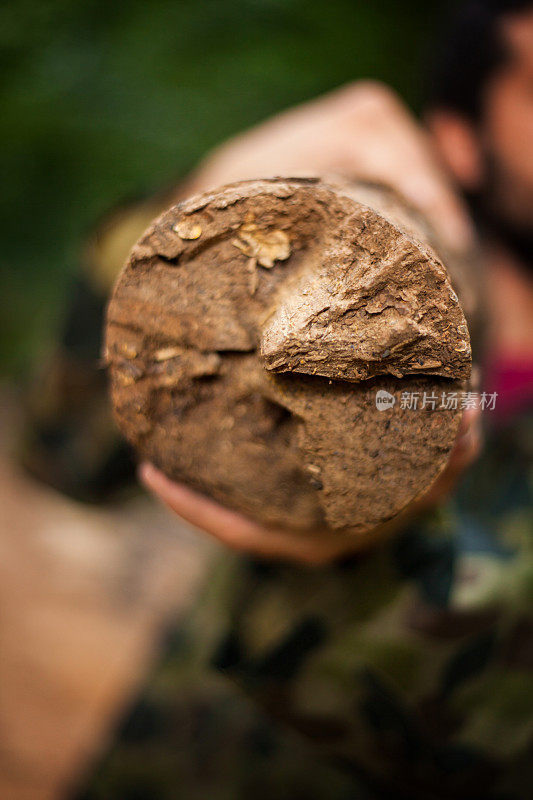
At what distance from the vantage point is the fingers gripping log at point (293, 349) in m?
0.67

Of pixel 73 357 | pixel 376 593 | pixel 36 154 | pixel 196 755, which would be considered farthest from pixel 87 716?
pixel 36 154

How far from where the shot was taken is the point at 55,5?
220 centimetres

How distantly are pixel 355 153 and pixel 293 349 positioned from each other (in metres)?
0.67

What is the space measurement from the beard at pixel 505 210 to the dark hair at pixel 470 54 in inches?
6.3

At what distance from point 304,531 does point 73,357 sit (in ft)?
2.89

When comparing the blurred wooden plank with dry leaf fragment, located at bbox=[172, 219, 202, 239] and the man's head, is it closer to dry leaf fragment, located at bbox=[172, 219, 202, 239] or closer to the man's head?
the man's head

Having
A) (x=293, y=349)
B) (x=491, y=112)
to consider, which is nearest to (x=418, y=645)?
(x=293, y=349)

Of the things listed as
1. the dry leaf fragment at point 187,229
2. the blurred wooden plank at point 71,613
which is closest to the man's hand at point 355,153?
the dry leaf fragment at point 187,229

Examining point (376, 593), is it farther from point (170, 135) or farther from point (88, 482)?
point (170, 135)

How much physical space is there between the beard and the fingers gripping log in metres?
0.79

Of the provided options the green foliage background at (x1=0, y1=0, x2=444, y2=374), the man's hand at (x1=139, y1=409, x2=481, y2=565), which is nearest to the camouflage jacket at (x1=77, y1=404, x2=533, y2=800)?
the man's hand at (x1=139, y1=409, x2=481, y2=565)

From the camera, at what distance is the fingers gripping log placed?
0.67m

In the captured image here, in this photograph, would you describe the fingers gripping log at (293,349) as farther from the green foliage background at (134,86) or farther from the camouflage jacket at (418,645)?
the green foliage background at (134,86)

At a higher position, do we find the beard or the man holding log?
the beard
